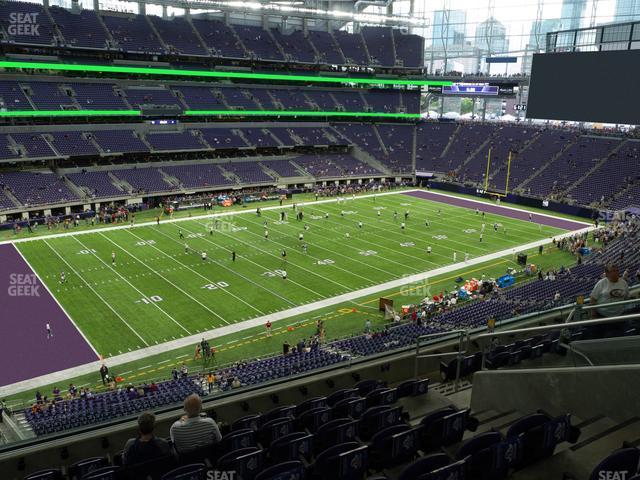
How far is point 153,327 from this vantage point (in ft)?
83.9

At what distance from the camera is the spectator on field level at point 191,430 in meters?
6.50

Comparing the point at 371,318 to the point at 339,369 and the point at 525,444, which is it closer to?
the point at 339,369

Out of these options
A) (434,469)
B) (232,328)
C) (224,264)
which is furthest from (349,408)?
(224,264)

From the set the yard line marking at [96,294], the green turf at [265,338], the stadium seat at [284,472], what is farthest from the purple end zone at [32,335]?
the stadium seat at [284,472]

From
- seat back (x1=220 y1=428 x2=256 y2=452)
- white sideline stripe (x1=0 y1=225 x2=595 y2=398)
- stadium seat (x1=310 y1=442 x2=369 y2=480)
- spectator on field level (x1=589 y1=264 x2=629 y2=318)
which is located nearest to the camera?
stadium seat (x1=310 y1=442 x2=369 y2=480)

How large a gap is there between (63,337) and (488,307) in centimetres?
1958

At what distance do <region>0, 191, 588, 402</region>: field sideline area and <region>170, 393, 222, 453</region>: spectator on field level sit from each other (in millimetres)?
16282

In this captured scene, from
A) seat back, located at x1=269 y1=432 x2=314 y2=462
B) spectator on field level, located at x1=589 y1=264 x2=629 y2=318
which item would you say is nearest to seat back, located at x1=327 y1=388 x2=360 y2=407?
seat back, located at x1=269 y1=432 x2=314 y2=462

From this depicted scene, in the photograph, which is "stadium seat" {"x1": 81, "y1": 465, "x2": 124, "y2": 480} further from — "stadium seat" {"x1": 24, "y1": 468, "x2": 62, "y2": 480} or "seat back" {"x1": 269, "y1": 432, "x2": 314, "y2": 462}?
"seat back" {"x1": 269, "y1": 432, "x2": 314, "y2": 462}

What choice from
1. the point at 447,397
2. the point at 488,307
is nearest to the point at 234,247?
the point at 488,307

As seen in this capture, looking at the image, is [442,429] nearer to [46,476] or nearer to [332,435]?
[332,435]

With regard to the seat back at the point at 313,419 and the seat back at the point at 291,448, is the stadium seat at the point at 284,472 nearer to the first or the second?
the seat back at the point at 291,448

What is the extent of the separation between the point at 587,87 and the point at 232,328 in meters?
19.6

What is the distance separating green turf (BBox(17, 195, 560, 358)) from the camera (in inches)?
1056
